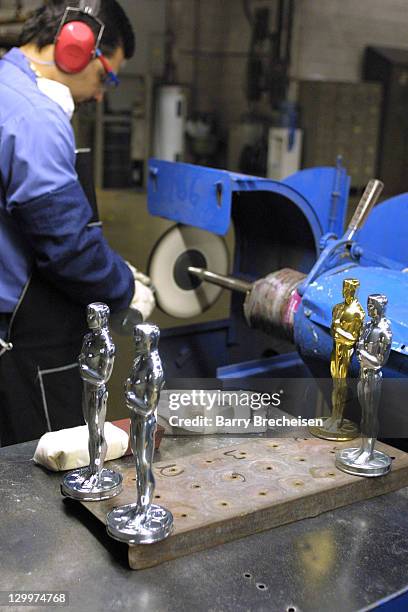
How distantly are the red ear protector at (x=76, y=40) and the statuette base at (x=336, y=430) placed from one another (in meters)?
0.82

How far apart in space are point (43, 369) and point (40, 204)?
35 cm

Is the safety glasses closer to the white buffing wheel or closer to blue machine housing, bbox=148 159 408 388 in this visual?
blue machine housing, bbox=148 159 408 388

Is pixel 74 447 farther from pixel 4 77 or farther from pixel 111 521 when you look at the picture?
pixel 4 77

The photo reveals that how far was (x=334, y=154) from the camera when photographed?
5.04m

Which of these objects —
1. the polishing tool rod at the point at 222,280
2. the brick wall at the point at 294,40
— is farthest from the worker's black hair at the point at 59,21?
the brick wall at the point at 294,40

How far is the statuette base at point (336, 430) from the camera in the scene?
92cm

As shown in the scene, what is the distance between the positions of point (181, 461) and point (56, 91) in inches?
31.6

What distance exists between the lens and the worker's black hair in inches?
52.8

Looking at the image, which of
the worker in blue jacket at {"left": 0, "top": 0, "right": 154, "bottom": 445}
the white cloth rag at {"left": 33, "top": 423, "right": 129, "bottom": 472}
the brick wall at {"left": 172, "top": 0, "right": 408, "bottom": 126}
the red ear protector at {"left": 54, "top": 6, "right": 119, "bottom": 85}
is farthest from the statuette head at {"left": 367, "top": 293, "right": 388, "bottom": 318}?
the brick wall at {"left": 172, "top": 0, "right": 408, "bottom": 126}

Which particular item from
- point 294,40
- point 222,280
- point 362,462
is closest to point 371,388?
point 362,462

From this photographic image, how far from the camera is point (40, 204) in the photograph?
3.83ft

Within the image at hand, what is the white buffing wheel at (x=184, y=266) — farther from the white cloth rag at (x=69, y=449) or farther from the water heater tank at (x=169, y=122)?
the water heater tank at (x=169, y=122)

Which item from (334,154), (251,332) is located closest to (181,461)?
(251,332)

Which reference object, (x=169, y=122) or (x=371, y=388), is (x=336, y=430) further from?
(x=169, y=122)
